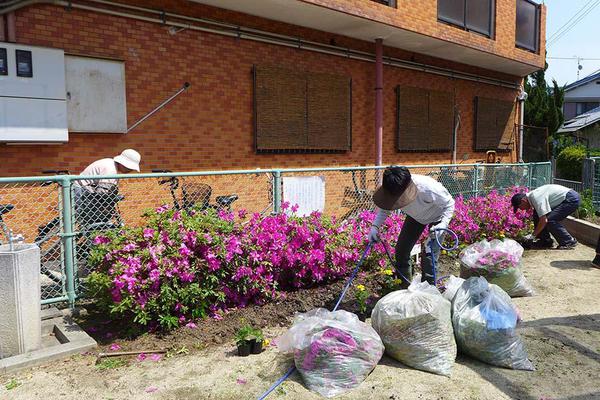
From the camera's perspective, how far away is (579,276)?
627 centimetres

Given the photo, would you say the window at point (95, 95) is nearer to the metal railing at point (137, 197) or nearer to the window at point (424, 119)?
the metal railing at point (137, 197)

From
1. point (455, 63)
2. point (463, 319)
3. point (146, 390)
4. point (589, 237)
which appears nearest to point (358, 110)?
point (455, 63)

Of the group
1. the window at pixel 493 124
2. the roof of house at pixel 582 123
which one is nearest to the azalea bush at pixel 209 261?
the window at pixel 493 124

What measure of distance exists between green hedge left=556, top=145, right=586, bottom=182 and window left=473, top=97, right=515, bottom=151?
12.1 feet

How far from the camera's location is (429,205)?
14.8 feet

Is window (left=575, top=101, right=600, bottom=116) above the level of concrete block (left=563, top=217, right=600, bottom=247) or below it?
above

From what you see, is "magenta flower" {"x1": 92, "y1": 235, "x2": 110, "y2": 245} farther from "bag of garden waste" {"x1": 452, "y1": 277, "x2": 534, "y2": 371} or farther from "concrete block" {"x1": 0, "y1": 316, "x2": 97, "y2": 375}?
"bag of garden waste" {"x1": 452, "y1": 277, "x2": 534, "y2": 371}

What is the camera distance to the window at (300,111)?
28.8ft

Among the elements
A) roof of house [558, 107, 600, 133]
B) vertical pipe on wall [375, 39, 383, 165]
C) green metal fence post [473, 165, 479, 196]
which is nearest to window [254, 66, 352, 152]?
vertical pipe on wall [375, 39, 383, 165]

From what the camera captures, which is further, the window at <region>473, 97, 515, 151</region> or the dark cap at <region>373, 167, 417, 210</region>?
the window at <region>473, 97, 515, 151</region>

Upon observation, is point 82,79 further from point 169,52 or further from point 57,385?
point 57,385

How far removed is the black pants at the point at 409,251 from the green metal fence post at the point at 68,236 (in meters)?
3.16

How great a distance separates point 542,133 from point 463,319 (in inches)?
718

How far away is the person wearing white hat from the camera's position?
4.78m
